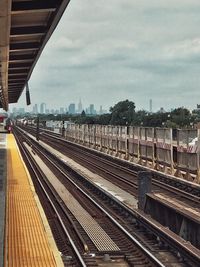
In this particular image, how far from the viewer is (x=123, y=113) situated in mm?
124500

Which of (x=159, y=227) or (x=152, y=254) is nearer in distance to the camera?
(x=152, y=254)

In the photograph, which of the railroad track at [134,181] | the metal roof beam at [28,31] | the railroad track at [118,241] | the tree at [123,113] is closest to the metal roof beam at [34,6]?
the metal roof beam at [28,31]

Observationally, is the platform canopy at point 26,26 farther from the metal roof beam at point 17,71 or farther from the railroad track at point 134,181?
the railroad track at point 134,181

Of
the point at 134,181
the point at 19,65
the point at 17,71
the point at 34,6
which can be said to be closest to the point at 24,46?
the point at 19,65

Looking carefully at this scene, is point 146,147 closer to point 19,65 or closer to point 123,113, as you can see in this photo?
point 19,65

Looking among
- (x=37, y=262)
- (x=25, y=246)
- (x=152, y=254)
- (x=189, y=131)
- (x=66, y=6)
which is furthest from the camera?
(x=189, y=131)

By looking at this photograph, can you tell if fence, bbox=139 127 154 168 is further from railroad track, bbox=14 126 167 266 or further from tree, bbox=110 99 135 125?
tree, bbox=110 99 135 125

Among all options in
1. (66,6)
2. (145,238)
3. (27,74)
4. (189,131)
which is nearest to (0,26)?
(66,6)

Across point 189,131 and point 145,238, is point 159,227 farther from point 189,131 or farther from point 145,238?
point 189,131

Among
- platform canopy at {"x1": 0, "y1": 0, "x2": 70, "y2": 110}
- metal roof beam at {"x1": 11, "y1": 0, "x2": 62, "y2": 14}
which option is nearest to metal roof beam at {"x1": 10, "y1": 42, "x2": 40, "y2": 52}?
platform canopy at {"x1": 0, "y1": 0, "x2": 70, "y2": 110}

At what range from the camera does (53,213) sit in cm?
1698

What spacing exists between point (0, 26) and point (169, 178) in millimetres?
13319

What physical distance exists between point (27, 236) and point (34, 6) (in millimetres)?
6880

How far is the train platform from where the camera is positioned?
920cm
